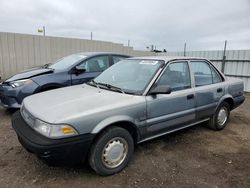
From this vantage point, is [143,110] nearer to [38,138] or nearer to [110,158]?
[110,158]

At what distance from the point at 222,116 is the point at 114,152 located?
284 cm

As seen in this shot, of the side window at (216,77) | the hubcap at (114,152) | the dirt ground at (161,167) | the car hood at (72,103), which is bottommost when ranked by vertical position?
the dirt ground at (161,167)

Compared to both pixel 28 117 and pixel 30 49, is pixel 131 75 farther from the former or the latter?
pixel 30 49

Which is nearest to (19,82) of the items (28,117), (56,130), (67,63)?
(67,63)

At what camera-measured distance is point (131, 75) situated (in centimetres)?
333

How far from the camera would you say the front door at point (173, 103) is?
9.53 feet

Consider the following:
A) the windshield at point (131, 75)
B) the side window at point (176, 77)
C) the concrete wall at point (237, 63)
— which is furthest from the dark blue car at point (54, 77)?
the concrete wall at point (237, 63)

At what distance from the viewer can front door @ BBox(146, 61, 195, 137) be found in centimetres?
291

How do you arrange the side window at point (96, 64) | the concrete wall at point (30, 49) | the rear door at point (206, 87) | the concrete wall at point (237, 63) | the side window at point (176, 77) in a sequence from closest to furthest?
1. the side window at point (176, 77)
2. the rear door at point (206, 87)
3. the side window at point (96, 64)
4. the concrete wall at point (30, 49)
5. the concrete wall at point (237, 63)

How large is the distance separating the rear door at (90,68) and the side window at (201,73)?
8.49ft

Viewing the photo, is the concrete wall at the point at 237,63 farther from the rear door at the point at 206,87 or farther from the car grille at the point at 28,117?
the car grille at the point at 28,117

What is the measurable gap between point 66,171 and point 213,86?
10.2 feet

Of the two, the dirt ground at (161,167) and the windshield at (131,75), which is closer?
the dirt ground at (161,167)

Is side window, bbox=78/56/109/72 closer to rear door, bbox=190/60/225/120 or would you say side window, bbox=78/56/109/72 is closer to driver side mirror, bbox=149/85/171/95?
rear door, bbox=190/60/225/120
